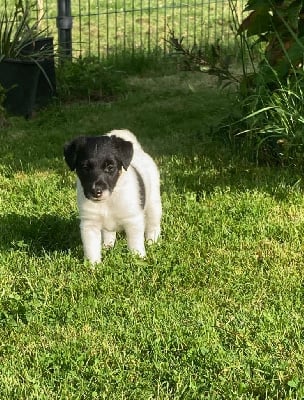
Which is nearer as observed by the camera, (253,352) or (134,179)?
(253,352)

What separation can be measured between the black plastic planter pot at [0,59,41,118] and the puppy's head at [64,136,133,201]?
4326 mm

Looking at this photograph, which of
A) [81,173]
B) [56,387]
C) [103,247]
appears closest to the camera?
[56,387]

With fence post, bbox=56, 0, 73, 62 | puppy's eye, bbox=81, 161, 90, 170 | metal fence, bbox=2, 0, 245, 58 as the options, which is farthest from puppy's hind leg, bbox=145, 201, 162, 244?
metal fence, bbox=2, 0, 245, 58

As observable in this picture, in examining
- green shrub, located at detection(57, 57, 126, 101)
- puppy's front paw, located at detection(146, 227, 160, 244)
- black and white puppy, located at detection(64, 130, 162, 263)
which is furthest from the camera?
green shrub, located at detection(57, 57, 126, 101)

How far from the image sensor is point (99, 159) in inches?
169

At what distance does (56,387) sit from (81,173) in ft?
4.76

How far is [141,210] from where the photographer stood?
14.8 ft

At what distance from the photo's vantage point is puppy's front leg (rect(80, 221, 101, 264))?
450 centimetres

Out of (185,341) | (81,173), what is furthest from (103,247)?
(185,341)

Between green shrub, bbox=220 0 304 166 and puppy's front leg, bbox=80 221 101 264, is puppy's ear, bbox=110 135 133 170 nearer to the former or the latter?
puppy's front leg, bbox=80 221 101 264

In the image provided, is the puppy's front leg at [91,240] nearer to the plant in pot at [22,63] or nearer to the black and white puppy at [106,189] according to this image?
the black and white puppy at [106,189]

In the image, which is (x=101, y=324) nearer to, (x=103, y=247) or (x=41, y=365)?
(x=41, y=365)

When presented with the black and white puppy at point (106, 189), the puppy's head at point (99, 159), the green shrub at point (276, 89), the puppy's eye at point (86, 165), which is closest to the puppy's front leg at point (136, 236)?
the black and white puppy at point (106, 189)

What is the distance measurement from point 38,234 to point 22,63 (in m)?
3.82
